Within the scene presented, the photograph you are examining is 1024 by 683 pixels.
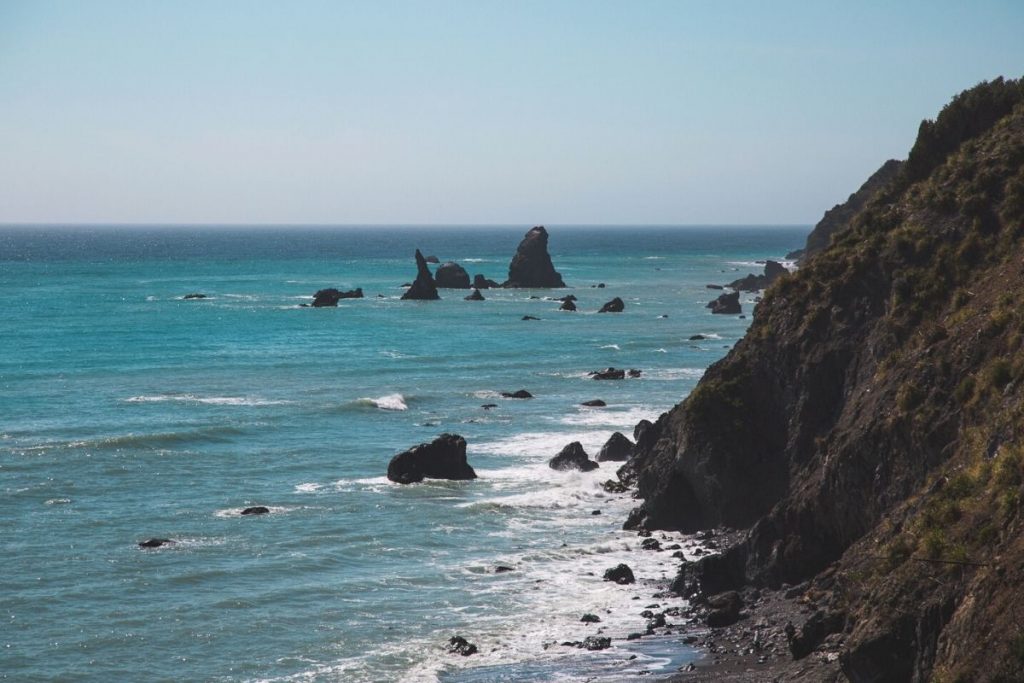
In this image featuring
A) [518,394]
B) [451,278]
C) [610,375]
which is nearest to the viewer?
[518,394]

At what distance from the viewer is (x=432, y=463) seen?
54.3 metres

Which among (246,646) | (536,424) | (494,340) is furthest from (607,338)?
(246,646)

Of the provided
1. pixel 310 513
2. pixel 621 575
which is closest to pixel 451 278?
pixel 310 513

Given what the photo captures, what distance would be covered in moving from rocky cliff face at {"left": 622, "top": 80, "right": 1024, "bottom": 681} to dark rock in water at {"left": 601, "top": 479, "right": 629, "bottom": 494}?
1.08 m

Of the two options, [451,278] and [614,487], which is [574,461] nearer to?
[614,487]

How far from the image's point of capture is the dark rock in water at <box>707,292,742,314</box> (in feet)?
439

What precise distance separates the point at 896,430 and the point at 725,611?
7.07m

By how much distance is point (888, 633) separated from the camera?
24766mm

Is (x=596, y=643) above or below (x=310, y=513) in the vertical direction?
above

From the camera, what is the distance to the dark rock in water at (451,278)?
171 m

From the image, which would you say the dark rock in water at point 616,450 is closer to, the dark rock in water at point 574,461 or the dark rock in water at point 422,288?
the dark rock in water at point 574,461

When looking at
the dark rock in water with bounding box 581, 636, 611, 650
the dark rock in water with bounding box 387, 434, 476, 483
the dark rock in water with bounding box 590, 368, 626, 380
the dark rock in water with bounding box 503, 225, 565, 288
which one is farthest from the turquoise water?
the dark rock in water with bounding box 503, 225, 565, 288

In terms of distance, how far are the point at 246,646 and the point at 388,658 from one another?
14.2ft

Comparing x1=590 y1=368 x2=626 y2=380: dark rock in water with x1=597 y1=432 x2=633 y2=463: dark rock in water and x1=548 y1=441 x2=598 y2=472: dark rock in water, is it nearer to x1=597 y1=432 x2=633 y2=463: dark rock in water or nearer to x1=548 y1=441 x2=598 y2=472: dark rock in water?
x1=597 y1=432 x2=633 y2=463: dark rock in water
